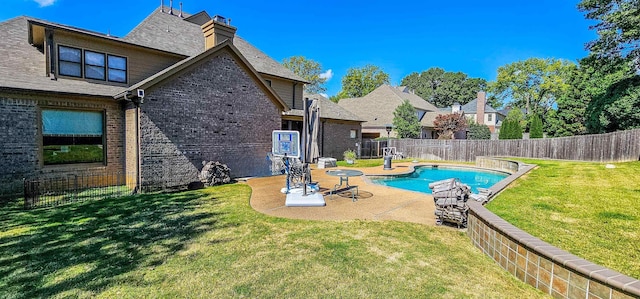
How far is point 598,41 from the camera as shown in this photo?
1817cm

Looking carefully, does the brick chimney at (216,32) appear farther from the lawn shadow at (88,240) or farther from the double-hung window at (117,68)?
the lawn shadow at (88,240)

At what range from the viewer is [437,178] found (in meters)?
17.4

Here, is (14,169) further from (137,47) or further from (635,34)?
(635,34)

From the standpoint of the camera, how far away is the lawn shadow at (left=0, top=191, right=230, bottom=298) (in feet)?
13.0

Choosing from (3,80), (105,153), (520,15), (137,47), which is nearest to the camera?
(3,80)

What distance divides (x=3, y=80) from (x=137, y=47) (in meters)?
4.67

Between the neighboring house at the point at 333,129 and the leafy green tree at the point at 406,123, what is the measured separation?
6578 millimetres

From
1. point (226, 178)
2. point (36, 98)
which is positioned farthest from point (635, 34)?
point (36, 98)

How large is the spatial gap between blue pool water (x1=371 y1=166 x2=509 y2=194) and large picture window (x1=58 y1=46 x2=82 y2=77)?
13.3m

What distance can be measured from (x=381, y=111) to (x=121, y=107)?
91.0 feet

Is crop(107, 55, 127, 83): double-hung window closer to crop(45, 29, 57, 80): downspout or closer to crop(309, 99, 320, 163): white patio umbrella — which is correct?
crop(45, 29, 57, 80): downspout

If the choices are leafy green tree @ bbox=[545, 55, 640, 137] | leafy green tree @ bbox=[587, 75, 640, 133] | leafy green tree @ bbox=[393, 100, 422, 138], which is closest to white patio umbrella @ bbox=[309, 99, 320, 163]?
leafy green tree @ bbox=[545, 55, 640, 137]

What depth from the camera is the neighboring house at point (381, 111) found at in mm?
33062

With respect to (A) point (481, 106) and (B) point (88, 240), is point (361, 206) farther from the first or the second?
(A) point (481, 106)
